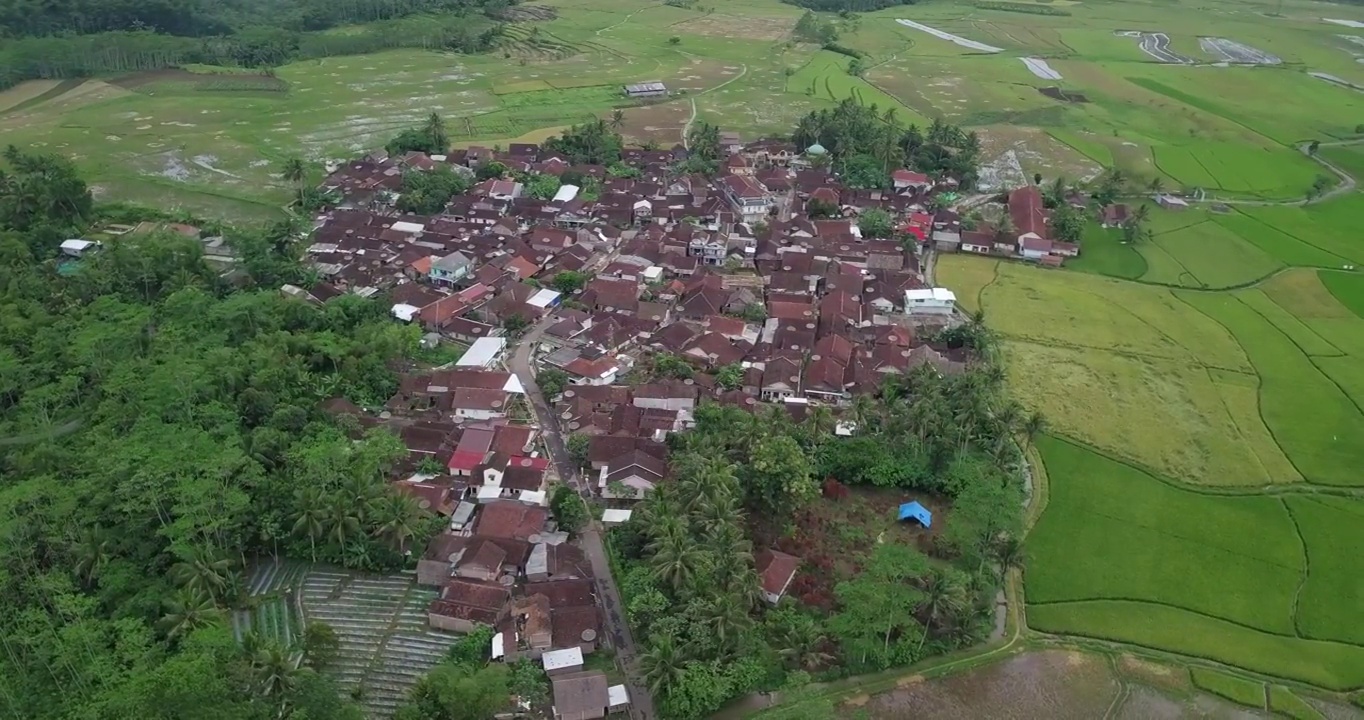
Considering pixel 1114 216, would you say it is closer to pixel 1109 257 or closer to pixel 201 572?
pixel 1109 257

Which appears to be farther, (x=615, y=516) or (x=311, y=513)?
(x=615, y=516)

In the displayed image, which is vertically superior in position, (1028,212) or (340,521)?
(1028,212)

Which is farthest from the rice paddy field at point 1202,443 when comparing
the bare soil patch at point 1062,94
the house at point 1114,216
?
the bare soil patch at point 1062,94

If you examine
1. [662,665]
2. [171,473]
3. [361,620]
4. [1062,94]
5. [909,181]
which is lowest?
[361,620]

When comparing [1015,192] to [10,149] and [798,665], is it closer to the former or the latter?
[798,665]

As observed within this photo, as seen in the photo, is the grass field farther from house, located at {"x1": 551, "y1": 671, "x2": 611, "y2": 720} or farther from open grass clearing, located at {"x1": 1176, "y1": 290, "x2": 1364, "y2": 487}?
house, located at {"x1": 551, "y1": 671, "x2": 611, "y2": 720}

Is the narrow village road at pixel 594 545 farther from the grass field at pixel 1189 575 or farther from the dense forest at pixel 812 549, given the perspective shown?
the grass field at pixel 1189 575

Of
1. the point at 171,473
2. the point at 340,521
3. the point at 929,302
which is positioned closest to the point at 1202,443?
the point at 929,302
